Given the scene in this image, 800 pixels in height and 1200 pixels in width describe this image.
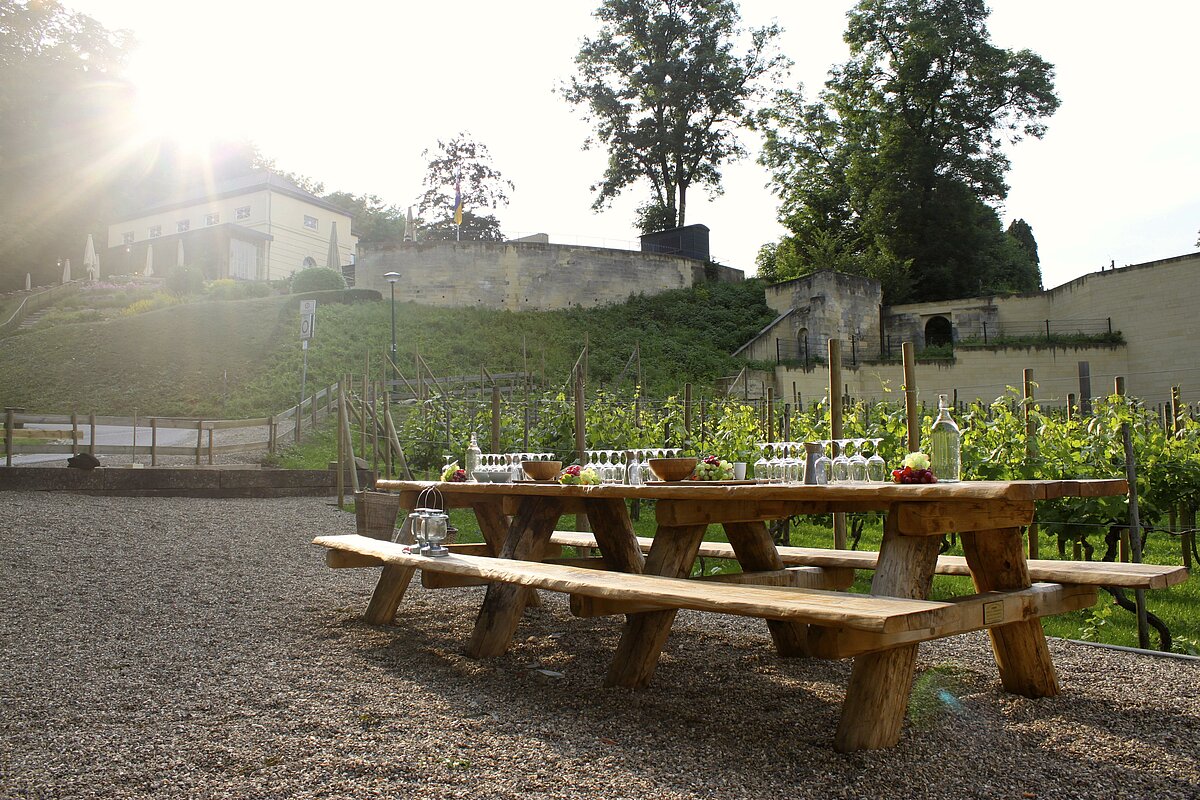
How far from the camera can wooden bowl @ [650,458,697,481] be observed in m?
3.64

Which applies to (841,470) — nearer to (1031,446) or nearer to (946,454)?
(946,454)

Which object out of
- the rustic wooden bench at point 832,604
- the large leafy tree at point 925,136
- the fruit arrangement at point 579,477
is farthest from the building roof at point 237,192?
the rustic wooden bench at point 832,604

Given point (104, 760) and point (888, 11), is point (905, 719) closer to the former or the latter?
point (104, 760)

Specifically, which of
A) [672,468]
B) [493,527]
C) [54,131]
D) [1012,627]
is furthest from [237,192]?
[1012,627]

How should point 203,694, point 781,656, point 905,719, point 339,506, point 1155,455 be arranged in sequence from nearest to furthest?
point 905,719 < point 203,694 < point 781,656 < point 1155,455 < point 339,506

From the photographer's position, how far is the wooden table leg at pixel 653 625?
3471mm

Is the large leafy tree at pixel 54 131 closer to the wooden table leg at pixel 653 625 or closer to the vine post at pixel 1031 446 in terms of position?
the vine post at pixel 1031 446

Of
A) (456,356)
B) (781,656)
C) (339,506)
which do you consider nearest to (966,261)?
(456,356)

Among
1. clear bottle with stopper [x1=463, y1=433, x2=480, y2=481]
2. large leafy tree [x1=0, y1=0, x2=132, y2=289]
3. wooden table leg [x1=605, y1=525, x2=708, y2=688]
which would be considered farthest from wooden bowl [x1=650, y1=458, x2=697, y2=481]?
large leafy tree [x1=0, y1=0, x2=132, y2=289]

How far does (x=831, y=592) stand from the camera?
2.86 m

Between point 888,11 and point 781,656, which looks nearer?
point 781,656

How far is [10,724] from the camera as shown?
9.70 feet

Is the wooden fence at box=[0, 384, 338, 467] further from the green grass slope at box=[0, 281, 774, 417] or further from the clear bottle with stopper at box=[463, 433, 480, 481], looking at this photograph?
the clear bottle with stopper at box=[463, 433, 480, 481]

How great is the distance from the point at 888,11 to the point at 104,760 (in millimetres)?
31070
